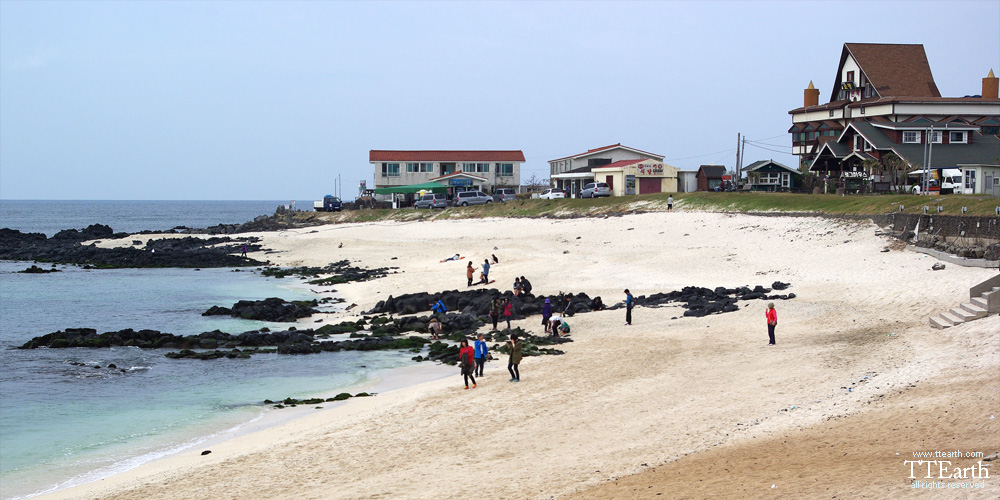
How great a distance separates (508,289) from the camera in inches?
1437

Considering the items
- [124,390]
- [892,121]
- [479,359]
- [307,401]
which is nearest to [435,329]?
[479,359]

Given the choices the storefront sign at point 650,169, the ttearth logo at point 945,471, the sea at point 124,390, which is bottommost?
the sea at point 124,390

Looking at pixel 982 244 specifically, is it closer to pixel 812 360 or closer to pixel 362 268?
pixel 812 360

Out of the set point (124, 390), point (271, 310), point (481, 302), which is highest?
point (481, 302)

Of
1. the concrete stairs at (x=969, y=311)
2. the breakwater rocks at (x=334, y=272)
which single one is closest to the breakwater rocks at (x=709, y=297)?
the concrete stairs at (x=969, y=311)

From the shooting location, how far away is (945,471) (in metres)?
10.0

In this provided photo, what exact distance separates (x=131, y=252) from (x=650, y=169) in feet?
147

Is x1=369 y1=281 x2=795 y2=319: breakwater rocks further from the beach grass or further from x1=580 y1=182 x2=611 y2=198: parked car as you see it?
x1=580 y1=182 x2=611 y2=198: parked car

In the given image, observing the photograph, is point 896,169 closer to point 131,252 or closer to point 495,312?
point 495,312

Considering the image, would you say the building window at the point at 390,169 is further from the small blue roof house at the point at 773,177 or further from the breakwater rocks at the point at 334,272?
the small blue roof house at the point at 773,177

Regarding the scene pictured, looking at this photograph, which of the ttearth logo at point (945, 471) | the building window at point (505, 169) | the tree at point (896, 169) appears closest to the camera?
the ttearth logo at point (945, 471)

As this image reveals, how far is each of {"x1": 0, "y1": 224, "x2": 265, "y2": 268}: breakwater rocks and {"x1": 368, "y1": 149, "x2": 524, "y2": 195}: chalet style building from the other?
2213 centimetres

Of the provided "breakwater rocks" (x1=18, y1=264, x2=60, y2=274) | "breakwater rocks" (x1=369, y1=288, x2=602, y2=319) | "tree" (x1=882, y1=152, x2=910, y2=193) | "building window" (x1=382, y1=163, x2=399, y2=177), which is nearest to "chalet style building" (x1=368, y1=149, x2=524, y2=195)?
"building window" (x1=382, y1=163, x2=399, y2=177)

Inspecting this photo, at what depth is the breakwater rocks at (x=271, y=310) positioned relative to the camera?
112 feet
